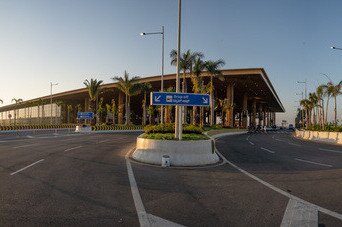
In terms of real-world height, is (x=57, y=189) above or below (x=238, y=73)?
below

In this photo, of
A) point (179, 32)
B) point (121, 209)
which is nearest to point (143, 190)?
point (121, 209)

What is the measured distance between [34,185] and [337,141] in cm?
3143

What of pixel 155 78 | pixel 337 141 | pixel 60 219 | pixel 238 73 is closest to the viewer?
pixel 60 219

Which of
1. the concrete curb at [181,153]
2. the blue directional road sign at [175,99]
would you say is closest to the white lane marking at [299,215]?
the concrete curb at [181,153]

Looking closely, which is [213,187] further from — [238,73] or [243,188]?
[238,73]

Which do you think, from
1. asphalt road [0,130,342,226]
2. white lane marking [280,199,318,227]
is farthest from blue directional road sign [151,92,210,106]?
white lane marking [280,199,318,227]

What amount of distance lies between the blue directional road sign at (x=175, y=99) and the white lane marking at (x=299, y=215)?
8597 mm

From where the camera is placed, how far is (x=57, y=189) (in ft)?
27.3

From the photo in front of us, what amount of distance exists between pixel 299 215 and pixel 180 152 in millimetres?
7570

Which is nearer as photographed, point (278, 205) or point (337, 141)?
point (278, 205)

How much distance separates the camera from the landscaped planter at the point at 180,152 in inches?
529

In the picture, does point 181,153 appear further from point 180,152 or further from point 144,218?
point 144,218

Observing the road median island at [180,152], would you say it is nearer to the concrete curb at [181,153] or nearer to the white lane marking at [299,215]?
the concrete curb at [181,153]

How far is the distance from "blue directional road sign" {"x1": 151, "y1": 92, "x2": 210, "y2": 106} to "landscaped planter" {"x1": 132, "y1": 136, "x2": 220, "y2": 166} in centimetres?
187
